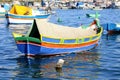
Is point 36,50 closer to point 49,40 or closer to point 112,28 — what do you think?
point 49,40

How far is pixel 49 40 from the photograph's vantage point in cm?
3036

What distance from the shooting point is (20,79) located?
957 inches

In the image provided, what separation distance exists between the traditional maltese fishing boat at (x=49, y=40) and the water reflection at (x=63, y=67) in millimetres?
719

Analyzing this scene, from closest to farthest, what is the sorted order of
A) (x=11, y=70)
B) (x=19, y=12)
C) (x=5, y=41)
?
(x=11, y=70) < (x=5, y=41) < (x=19, y=12)

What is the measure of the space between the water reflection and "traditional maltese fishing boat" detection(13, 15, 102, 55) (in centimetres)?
72

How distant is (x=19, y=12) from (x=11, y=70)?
149 ft

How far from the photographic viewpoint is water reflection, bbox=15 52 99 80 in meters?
25.4

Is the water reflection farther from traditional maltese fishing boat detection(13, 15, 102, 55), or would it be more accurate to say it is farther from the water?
traditional maltese fishing boat detection(13, 15, 102, 55)

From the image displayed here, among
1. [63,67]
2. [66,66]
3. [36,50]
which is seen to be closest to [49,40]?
[36,50]

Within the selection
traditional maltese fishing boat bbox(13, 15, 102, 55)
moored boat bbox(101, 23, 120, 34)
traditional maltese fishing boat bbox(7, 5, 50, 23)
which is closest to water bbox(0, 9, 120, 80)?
traditional maltese fishing boat bbox(13, 15, 102, 55)

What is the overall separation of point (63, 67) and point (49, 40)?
138 inches

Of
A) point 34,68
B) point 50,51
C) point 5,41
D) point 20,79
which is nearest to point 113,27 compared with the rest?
point 5,41

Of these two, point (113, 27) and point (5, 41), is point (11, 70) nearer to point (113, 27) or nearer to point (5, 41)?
point (5, 41)

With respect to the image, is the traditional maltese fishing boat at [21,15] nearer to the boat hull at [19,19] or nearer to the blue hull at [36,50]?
the boat hull at [19,19]
